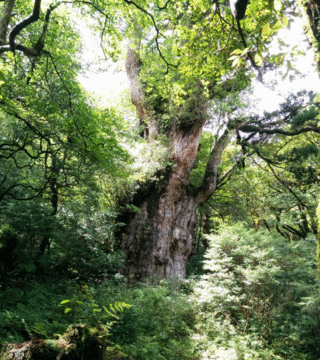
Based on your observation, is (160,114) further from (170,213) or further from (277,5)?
(277,5)

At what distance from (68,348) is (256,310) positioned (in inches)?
175

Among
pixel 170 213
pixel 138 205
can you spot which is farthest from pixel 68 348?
pixel 138 205

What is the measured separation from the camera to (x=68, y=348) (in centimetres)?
229

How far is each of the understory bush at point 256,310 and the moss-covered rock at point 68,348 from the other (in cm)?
294

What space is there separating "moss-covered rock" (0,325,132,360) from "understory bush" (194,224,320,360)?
116 inches

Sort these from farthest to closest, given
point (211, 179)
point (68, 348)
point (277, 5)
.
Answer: point (211, 179)
point (68, 348)
point (277, 5)

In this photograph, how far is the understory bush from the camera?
467 centimetres

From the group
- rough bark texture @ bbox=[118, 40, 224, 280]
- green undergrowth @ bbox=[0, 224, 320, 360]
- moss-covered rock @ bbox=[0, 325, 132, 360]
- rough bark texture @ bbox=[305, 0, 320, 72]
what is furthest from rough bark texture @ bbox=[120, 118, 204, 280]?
rough bark texture @ bbox=[305, 0, 320, 72]

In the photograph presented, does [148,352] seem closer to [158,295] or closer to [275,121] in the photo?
[158,295]

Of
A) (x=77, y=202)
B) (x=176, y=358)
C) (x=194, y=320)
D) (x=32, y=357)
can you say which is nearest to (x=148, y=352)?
(x=176, y=358)

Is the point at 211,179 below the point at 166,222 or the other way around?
the other way around

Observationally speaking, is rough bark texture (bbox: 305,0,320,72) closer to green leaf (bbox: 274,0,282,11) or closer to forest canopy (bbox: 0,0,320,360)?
forest canopy (bbox: 0,0,320,360)

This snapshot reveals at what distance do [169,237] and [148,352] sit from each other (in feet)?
16.9

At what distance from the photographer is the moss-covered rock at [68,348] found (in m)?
2.23
